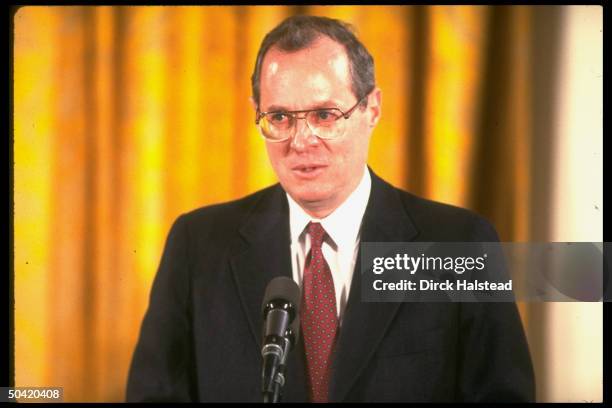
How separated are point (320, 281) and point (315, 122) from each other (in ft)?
1.54

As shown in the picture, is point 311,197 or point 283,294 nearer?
point 283,294

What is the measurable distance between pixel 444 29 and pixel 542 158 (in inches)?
19.6

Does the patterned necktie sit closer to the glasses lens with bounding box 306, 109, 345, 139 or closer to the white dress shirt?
the white dress shirt

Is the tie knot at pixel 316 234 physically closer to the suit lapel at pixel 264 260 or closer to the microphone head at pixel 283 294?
the suit lapel at pixel 264 260

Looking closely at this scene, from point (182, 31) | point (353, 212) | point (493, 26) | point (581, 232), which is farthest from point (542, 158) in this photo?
point (182, 31)

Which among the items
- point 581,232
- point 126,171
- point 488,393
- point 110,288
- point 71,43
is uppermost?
point 71,43

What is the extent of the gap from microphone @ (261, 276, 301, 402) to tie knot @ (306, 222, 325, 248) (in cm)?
41

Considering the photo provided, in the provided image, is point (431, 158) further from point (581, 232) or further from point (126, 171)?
point (126, 171)

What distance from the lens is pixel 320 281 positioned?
7.16ft

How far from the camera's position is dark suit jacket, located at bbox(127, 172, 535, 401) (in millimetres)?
2143

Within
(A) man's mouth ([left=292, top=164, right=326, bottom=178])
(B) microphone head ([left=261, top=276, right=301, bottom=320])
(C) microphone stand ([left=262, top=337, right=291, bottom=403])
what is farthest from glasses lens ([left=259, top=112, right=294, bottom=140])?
(C) microphone stand ([left=262, top=337, right=291, bottom=403])

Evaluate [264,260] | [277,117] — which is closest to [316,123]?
[277,117]

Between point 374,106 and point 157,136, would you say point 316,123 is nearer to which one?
point 374,106

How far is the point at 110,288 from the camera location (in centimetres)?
229
